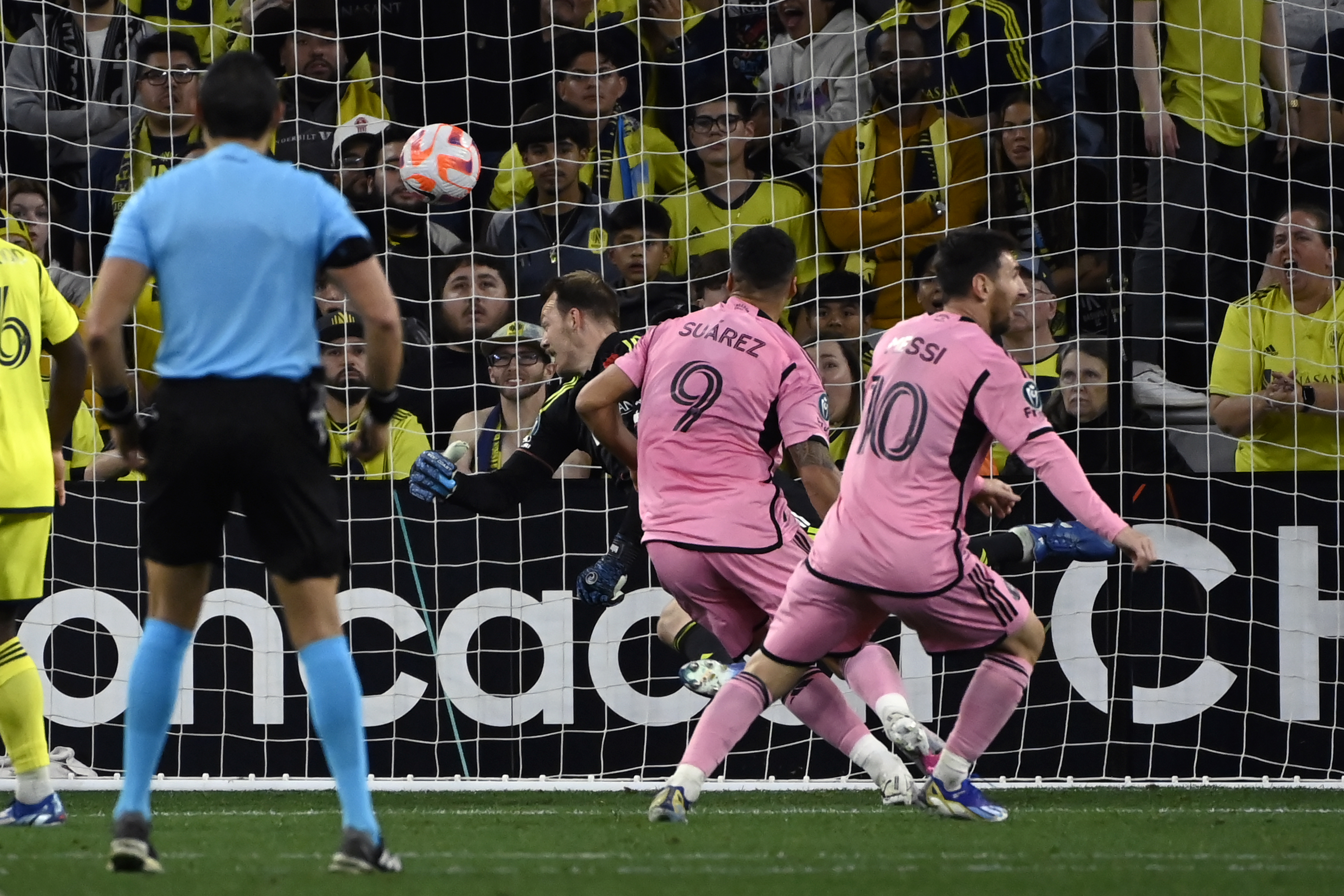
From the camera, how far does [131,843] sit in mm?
3900

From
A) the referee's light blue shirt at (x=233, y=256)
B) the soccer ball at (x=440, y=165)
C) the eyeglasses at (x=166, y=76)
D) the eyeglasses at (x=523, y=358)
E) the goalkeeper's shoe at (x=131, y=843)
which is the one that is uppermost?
the eyeglasses at (x=166, y=76)

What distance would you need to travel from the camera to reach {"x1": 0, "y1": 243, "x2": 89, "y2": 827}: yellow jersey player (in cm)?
550

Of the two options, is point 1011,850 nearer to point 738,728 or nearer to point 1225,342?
point 738,728

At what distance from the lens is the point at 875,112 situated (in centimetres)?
888

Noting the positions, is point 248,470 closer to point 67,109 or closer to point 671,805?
point 671,805

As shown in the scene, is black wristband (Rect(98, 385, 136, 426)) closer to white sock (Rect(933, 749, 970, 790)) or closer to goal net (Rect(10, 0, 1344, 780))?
white sock (Rect(933, 749, 970, 790))

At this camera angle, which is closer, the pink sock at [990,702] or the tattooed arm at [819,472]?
the pink sock at [990,702]

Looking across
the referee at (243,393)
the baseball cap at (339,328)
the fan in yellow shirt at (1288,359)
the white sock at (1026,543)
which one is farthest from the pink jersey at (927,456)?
the baseball cap at (339,328)

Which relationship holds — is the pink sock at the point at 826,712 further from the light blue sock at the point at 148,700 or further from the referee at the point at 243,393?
the light blue sock at the point at 148,700

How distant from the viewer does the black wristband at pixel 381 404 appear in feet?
13.0

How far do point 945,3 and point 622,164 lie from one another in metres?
1.81

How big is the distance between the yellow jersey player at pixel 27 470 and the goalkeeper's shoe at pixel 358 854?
2.08 meters

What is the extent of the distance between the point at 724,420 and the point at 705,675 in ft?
3.35

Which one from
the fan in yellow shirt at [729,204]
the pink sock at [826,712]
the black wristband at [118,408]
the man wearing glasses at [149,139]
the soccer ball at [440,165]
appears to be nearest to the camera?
the black wristband at [118,408]
